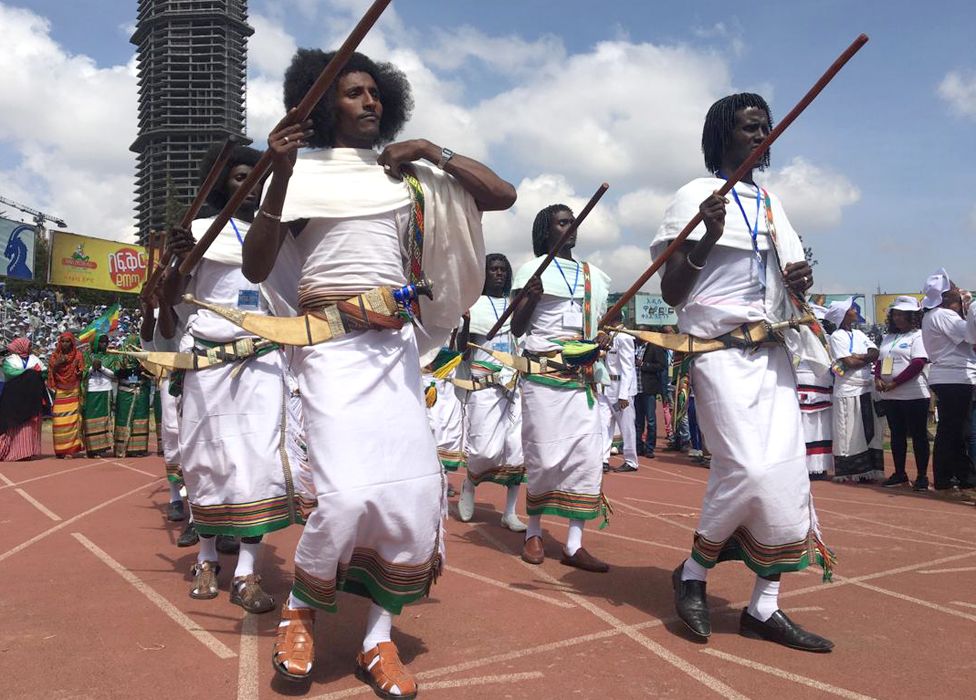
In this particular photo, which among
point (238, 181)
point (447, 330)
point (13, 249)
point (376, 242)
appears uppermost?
point (13, 249)

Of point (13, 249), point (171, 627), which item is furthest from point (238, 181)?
point (13, 249)

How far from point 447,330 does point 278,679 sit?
1.66 meters

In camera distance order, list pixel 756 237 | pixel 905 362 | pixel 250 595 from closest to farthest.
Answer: pixel 756 237 < pixel 250 595 < pixel 905 362

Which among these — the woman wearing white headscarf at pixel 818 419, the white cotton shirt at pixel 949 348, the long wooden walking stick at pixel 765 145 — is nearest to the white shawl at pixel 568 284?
the long wooden walking stick at pixel 765 145

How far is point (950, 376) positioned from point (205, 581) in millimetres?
7859

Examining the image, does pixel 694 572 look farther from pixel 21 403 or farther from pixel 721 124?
pixel 21 403

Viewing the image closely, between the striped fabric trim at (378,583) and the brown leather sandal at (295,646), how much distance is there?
0.09m

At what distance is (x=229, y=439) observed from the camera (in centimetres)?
457

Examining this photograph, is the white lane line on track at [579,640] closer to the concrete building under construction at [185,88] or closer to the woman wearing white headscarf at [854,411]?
the woman wearing white headscarf at [854,411]

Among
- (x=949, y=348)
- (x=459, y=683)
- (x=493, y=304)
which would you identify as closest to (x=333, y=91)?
(x=459, y=683)

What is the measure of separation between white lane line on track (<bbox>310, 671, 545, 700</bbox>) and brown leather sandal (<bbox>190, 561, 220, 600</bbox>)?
1.73m

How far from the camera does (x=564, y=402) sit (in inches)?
227

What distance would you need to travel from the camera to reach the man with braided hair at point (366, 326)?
121 inches

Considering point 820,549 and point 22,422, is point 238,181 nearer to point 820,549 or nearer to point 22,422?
point 820,549
